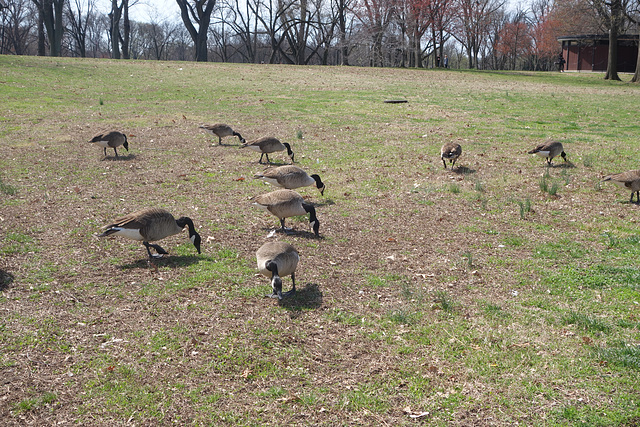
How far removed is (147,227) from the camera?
7.37 m

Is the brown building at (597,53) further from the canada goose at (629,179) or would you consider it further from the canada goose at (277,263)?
the canada goose at (277,263)

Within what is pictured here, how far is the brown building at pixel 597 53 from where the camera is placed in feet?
194

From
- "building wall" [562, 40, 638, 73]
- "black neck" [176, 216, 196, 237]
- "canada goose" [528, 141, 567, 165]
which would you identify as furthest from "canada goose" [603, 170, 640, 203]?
"building wall" [562, 40, 638, 73]

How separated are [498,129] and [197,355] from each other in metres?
15.7

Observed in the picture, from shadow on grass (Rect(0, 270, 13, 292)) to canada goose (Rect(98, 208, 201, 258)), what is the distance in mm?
1280

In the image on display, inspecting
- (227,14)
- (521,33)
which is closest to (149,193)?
(227,14)

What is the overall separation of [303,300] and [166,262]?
7.61 feet

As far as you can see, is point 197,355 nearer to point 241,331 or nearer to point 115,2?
point 241,331

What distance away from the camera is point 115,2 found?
198 feet

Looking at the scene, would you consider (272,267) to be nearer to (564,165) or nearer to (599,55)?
(564,165)

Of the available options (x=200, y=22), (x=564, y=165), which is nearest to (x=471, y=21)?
(x=200, y=22)

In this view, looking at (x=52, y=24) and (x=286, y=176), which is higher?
(x=52, y=24)

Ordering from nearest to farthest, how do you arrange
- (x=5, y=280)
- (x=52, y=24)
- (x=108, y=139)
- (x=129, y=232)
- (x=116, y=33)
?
(x=5, y=280) → (x=129, y=232) → (x=108, y=139) → (x=52, y=24) → (x=116, y=33)

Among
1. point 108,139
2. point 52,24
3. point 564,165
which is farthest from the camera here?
point 52,24
